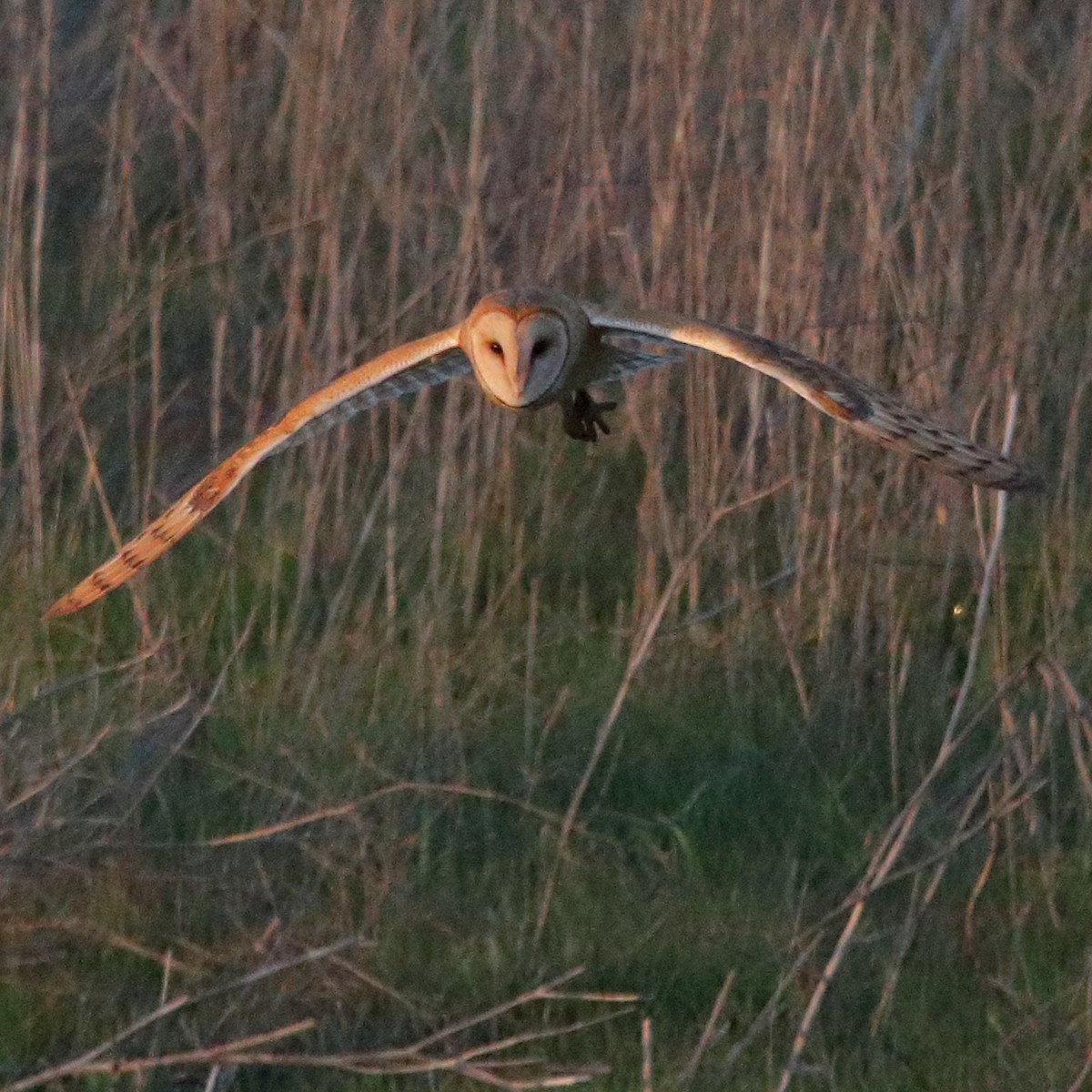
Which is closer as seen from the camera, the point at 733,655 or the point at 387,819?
the point at 387,819

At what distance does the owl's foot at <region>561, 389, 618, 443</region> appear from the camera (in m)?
4.16

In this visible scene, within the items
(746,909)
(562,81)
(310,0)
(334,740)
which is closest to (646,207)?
(562,81)

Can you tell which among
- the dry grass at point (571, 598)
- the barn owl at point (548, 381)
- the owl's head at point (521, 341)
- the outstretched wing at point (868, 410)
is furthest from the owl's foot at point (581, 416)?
the outstretched wing at point (868, 410)

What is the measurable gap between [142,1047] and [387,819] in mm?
738

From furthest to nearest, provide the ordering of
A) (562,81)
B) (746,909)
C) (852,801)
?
(562,81)
(852,801)
(746,909)

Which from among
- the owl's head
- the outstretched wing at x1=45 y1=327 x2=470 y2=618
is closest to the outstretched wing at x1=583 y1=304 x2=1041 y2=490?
the owl's head

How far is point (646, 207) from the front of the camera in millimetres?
5559

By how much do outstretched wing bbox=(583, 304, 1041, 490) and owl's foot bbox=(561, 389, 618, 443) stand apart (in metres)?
0.65

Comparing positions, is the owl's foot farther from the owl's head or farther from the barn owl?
the owl's head

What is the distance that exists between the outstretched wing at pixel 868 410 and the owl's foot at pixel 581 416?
651mm

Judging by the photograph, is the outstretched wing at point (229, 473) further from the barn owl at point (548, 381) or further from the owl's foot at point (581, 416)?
the owl's foot at point (581, 416)

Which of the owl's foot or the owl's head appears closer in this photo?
the owl's head

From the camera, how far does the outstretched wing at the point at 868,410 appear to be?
130 inches

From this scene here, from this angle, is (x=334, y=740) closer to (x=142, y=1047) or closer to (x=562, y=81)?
(x=142, y=1047)
